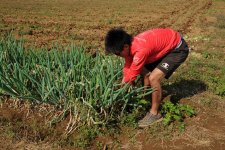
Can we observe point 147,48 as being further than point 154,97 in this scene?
No

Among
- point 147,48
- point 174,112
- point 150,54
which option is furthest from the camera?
point 174,112

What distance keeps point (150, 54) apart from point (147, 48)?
0.53 ft

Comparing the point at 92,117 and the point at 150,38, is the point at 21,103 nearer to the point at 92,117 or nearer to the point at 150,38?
→ the point at 92,117

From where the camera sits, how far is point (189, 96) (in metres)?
5.26

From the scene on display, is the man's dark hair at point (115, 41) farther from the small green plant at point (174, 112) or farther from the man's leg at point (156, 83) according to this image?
the small green plant at point (174, 112)

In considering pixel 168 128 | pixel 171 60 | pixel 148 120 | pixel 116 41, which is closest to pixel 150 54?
pixel 171 60

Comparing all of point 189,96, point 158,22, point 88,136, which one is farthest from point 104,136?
point 158,22

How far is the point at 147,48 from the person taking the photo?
3.91 meters

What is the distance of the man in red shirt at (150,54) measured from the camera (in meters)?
3.77

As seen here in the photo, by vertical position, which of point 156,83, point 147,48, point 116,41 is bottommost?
point 156,83

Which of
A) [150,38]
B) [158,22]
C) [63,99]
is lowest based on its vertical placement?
[158,22]

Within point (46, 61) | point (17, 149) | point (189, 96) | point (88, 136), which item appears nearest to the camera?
point (17, 149)

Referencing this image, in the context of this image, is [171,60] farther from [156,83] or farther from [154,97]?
[154,97]

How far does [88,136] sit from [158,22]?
33.7ft
